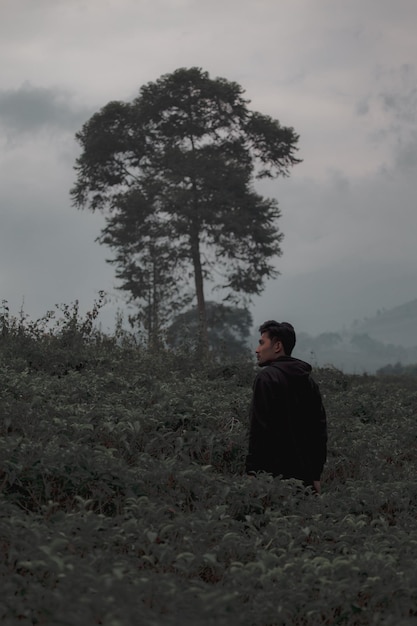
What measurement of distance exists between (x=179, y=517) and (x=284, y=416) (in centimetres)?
182

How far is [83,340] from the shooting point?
1418cm

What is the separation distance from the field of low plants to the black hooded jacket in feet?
1.03

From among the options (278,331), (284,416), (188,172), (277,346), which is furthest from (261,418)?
(188,172)

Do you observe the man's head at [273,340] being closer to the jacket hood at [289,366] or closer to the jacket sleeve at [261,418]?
the jacket hood at [289,366]

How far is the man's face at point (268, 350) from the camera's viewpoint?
6891 mm

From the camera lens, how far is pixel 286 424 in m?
6.69

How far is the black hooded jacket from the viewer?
6.63 m

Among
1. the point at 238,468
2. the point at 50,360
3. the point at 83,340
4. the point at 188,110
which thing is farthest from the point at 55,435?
the point at 188,110

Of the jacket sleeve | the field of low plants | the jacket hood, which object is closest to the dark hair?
the jacket hood

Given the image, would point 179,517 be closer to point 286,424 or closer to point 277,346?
point 286,424

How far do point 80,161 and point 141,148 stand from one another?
3.05m

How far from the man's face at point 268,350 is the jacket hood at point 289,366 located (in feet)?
0.17

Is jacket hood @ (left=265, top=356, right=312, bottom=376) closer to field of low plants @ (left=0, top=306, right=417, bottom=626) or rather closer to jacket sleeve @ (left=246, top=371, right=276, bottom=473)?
jacket sleeve @ (left=246, top=371, right=276, bottom=473)

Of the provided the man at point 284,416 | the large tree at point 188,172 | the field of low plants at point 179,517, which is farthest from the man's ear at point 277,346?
the large tree at point 188,172
